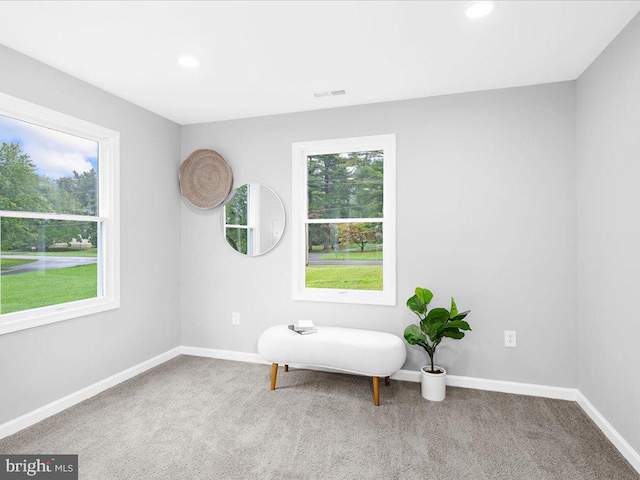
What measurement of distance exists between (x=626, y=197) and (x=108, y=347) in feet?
12.3

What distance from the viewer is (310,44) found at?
2.21 m

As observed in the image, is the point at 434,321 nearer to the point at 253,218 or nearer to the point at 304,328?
the point at 304,328

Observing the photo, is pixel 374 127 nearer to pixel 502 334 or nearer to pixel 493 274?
pixel 493 274

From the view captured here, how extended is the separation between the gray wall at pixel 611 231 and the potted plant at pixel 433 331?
0.82 metres

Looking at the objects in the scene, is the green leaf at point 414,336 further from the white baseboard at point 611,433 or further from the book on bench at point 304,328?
the white baseboard at point 611,433

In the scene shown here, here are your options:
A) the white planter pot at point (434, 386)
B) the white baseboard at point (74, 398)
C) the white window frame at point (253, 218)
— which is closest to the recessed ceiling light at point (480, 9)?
the white window frame at point (253, 218)

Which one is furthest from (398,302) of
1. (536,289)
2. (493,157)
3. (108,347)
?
(108,347)

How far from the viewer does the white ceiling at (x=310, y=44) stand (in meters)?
1.88

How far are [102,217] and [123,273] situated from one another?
50 cm

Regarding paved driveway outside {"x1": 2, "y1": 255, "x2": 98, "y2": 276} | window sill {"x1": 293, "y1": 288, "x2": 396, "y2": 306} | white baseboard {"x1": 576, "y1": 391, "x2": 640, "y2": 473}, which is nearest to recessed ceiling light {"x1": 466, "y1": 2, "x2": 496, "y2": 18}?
window sill {"x1": 293, "y1": 288, "x2": 396, "y2": 306}

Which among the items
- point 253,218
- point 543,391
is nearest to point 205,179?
point 253,218

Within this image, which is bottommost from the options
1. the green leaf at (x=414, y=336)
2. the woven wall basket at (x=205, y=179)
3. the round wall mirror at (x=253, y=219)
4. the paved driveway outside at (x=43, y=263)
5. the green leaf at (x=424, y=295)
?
the green leaf at (x=414, y=336)

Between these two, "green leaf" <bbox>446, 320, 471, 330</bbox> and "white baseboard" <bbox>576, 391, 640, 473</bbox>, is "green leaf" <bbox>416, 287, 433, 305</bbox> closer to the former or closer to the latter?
"green leaf" <bbox>446, 320, 471, 330</bbox>

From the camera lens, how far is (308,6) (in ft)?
6.05
